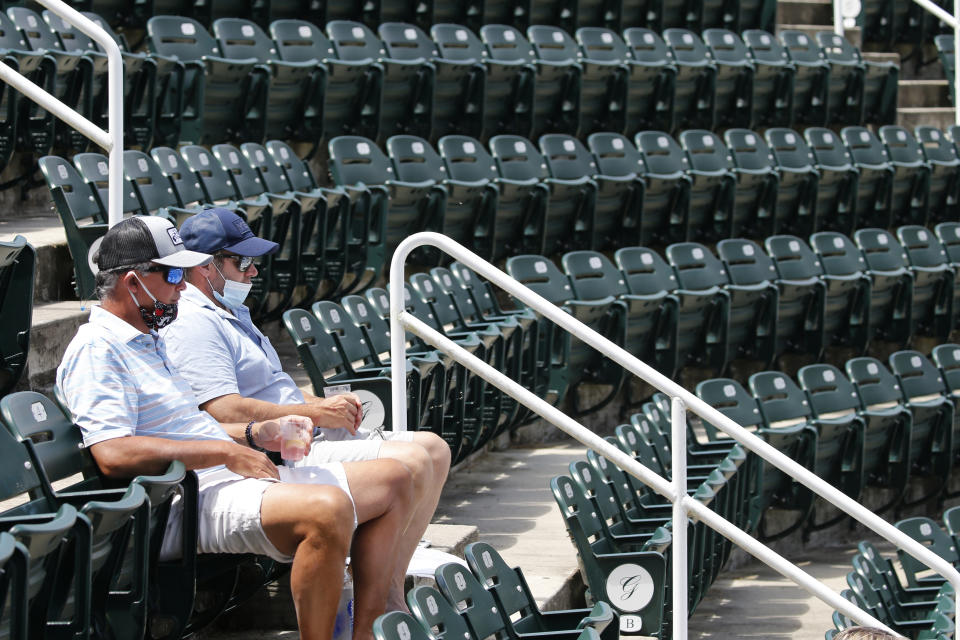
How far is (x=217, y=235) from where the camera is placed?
3141 millimetres

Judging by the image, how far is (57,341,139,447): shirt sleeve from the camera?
2.52 metres

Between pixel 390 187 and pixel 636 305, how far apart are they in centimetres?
114

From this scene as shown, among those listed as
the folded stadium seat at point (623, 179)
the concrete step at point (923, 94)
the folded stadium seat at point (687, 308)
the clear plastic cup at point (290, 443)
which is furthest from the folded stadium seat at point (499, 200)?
the concrete step at point (923, 94)

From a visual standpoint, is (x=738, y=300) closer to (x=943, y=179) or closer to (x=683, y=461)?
(x=943, y=179)

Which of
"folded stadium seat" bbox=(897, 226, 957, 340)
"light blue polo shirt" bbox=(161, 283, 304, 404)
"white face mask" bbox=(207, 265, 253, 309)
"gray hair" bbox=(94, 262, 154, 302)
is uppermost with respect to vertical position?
"gray hair" bbox=(94, 262, 154, 302)

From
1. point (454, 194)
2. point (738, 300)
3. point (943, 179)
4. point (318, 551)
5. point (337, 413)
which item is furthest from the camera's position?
point (943, 179)

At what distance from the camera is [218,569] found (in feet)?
8.73

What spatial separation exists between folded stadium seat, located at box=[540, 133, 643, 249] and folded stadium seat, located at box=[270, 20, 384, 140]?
867 millimetres

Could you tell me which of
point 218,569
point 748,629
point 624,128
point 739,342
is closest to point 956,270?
point 739,342

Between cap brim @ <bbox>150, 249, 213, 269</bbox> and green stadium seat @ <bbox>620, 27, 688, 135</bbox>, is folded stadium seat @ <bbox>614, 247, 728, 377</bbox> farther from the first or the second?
cap brim @ <bbox>150, 249, 213, 269</bbox>

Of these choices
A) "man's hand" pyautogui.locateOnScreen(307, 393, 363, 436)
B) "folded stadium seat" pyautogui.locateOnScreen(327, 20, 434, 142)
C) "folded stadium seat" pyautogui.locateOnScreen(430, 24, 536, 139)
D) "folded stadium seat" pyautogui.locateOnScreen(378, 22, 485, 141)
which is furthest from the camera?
"folded stadium seat" pyautogui.locateOnScreen(430, 24, 536, 139)

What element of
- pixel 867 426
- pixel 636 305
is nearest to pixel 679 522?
pixel 636 305

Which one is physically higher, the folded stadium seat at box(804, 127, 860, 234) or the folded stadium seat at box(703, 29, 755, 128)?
the folded stadium seat at box(703, 29, 755, 128)

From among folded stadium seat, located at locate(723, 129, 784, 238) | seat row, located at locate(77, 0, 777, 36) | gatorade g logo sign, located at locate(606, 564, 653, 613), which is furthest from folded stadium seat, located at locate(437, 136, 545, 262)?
gatorade g logo sign, located at locate(606, 564, 653, 613)
